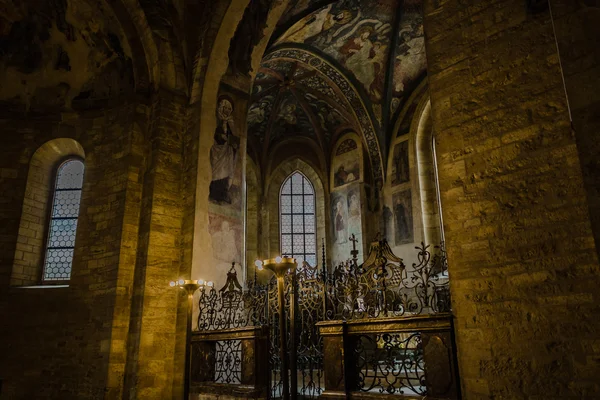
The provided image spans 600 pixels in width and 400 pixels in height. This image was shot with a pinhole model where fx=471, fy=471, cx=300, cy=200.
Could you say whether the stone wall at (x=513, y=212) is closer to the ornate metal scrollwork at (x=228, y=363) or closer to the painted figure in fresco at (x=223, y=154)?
the ornate metal scrollwork at (x=228, y=363)

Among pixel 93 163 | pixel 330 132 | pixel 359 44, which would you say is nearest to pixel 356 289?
pixel 93 163

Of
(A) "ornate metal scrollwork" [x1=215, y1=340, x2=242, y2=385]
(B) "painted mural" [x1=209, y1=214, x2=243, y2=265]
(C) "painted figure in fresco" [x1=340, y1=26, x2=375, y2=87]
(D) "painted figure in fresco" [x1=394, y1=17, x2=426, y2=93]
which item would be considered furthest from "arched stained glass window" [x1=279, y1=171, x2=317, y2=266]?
(A) "ornate metal scrollwork" [x1=215, y1=340, x2=242, y2=385]

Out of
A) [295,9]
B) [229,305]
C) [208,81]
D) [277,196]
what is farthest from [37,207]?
[277,196]

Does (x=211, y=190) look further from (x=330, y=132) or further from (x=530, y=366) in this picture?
(x=330, y=132)

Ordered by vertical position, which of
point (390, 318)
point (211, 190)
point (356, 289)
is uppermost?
point (211, 190)

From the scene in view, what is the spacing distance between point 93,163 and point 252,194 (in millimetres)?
8019

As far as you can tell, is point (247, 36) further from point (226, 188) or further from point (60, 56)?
point (60, 56)

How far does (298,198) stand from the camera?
59.8ft

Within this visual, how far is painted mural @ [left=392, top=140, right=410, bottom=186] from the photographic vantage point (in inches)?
593

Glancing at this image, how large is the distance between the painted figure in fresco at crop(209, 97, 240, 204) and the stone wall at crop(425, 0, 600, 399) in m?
5.33

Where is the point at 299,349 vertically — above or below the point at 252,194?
below

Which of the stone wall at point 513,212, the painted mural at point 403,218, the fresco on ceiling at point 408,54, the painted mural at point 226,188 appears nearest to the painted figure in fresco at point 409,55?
the fresco on ceiling at point 408,54

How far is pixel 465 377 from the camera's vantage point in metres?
4.82

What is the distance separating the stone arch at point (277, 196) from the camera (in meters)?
17.4
